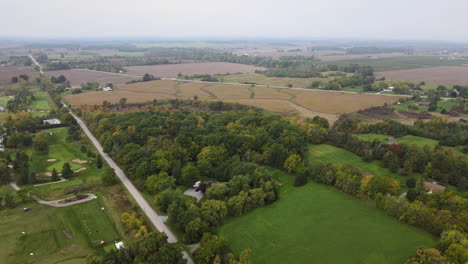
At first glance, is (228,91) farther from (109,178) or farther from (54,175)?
(54,175)

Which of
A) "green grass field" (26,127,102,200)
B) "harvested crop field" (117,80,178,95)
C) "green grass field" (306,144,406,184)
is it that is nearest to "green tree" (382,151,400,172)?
"green grass field" (306,144,406,184)

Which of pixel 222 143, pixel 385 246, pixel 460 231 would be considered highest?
pixel 222 143

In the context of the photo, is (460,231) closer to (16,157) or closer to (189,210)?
(189,210)

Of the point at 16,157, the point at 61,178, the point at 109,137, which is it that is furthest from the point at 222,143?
the point at 16,157

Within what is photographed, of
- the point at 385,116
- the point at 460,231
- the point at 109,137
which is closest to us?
the point at 460,231

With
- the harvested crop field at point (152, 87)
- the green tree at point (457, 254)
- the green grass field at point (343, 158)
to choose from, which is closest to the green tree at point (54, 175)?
the green grass field at point (343, 158)

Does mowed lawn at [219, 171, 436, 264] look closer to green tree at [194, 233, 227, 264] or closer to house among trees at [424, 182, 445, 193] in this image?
green tree at [194, 233, 227, 264]
